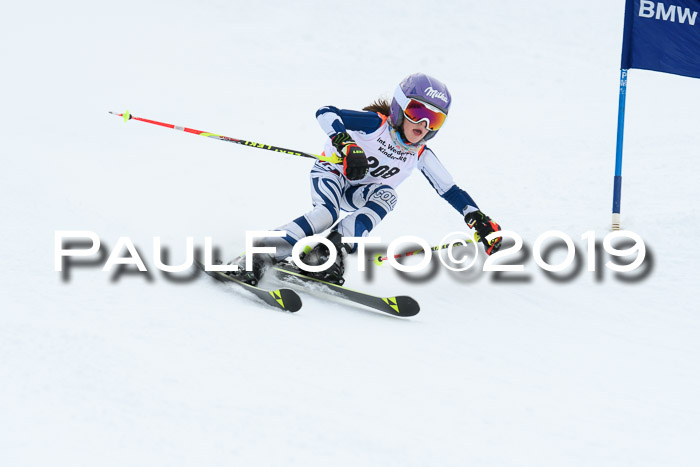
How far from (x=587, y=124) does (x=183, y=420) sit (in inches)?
372

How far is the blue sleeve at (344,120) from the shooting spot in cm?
406

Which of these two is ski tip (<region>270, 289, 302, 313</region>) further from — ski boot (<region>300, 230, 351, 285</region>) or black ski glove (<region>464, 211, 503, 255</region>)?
black ski glove (<region>464, 211, 503, 255</region>)

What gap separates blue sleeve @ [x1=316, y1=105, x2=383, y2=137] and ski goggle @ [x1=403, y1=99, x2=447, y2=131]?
23cm

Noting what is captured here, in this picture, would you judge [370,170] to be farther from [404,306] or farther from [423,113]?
[404,306]

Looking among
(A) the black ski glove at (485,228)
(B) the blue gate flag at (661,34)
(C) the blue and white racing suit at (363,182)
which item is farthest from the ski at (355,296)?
(B) the blue gate flag at (661,34)

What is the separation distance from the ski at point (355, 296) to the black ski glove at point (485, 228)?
2.61 feet

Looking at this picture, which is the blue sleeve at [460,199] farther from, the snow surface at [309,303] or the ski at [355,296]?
the ski at [355,296]

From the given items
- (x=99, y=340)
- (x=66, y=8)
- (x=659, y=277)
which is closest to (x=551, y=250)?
(x=659, y=277)

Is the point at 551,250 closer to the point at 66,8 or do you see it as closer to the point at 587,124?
the point at 587,124

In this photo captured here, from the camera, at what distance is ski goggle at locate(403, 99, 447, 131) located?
4062 mm

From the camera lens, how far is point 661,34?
5.86 meters

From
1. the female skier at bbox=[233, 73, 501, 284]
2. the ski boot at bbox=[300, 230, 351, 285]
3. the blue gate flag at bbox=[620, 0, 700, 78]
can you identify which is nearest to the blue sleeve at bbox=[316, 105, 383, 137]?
the female skier at bbox=[233, 73, 501, 284]

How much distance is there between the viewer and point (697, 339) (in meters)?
3.97

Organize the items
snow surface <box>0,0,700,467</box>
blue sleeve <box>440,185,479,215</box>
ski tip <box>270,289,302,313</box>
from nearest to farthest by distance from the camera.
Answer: snow surface <box>0,0,700,467</box> → ski tip <box>270,289,302,313</box> → blue sleeve <box>440,185,479,215</box>
